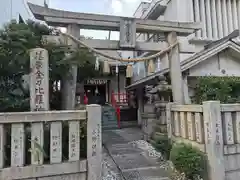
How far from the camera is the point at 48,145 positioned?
14.7ft

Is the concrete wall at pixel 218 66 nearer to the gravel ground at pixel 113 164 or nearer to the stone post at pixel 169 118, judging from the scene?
the stone post at pixel 169 118

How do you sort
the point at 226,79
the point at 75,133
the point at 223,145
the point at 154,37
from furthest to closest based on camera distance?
1. the point at 154,37
2. the point at 226,79
3. the point at 223,145
4. the point at 75,133

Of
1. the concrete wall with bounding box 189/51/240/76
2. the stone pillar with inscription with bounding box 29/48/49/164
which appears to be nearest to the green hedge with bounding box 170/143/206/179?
the stone pillar with inscription with bounding box 29/48/49/164

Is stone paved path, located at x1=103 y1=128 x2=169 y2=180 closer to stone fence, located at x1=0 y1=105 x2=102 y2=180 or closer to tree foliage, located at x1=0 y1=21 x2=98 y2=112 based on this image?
stone fence, located at x1=0 y1=105 x2=102 y2=180

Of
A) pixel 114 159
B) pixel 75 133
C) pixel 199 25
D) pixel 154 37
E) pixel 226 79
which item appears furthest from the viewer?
pixel 154 37

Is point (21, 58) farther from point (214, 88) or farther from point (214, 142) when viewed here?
point (214, 88)

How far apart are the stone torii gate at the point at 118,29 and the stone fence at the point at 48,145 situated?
1.78m

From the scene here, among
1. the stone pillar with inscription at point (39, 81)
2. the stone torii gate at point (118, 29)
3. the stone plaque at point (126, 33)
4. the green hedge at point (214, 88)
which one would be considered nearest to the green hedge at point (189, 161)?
the stone torii gate at point (118, 29)

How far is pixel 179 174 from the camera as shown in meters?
5.16

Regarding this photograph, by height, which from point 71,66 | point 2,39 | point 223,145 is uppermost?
point 2,39

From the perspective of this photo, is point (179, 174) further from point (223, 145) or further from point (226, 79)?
point (226, 79)

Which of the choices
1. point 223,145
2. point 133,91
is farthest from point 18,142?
point 133,91

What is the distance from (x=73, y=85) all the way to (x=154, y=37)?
30.5 ft

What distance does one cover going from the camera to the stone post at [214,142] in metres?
4.99
